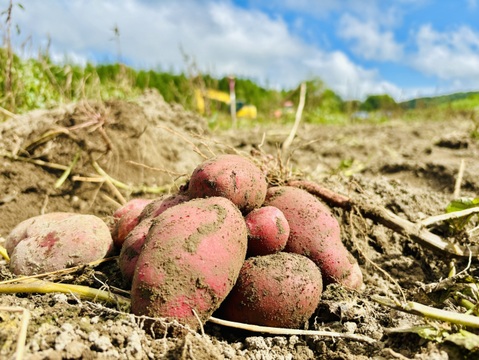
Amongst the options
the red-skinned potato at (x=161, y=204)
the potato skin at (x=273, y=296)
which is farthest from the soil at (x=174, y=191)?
the red-skinned potato at (x=161, y=204)

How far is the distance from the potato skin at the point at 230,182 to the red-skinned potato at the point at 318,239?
157 millimetres

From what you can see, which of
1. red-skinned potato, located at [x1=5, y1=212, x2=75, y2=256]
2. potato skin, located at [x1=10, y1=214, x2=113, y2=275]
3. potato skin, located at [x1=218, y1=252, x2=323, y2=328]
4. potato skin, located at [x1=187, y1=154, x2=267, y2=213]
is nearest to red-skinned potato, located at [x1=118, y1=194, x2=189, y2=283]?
potato skin, located at [x1=187, y1=154, x2=267, y2=213]

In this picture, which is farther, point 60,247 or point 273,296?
point 60,247

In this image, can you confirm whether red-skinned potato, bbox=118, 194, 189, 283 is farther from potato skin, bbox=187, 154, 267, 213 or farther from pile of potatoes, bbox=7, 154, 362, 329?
potato skin, bbox=187, 154, 267, 213

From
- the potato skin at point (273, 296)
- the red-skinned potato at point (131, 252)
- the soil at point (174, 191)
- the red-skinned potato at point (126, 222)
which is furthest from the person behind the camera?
the red-skinned potato at point (126, 222)

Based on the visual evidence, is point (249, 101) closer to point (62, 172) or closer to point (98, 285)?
point (62, 172)

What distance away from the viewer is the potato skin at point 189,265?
145 centimetres

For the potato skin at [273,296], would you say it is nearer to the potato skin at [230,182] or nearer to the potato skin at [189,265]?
the potato skin at [189,265]

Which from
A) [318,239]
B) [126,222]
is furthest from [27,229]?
[318,239]

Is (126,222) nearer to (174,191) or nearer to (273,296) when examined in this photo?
(273,296)

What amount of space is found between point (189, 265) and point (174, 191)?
5.74 feet

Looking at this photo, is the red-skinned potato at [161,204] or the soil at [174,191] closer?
the soil at [174,191]

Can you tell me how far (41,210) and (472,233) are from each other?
2624mm

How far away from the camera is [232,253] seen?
1.55 m
